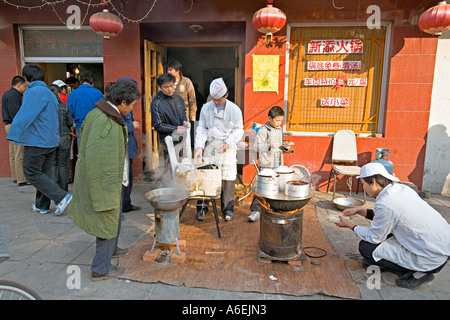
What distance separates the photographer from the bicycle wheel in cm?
226

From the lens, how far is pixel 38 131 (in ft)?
17.0

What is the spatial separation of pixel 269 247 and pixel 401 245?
142cm

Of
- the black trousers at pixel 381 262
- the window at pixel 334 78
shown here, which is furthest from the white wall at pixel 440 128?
the black trousers at pixel 381 262

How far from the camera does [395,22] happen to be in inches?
254

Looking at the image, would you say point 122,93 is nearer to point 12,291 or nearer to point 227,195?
point 12,291

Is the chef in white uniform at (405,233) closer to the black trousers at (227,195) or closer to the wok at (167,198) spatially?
the wok at (167,198)

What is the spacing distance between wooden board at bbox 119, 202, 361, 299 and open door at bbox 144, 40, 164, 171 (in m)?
3.20

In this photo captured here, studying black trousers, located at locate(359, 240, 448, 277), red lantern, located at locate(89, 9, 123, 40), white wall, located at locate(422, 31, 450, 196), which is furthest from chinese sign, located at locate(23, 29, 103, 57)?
white wall, located at locate(422, 31, 450, 196)

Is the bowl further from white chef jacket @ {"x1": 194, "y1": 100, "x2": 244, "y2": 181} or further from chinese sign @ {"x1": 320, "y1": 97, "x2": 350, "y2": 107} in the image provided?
chinese sign @ {"x1": 320, "y1": 97, "x2": 350, "y2": 107}

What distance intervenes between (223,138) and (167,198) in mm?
1607

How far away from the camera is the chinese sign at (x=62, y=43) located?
25.0ft

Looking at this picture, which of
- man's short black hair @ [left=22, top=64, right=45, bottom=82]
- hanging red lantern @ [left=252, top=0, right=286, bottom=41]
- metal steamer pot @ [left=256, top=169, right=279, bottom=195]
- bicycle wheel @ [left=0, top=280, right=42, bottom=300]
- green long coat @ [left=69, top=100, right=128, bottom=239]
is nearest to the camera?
bicycle wheel @ [left=0, top=280, right=42, bottom=300]

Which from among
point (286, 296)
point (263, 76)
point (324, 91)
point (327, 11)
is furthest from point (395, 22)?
point (286, 296)

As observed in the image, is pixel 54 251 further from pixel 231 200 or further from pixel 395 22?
pixel 395 22
